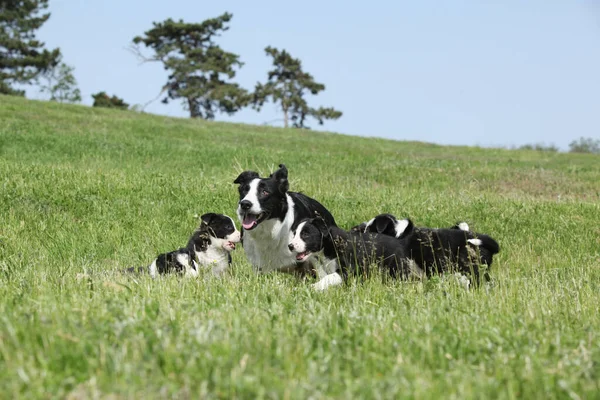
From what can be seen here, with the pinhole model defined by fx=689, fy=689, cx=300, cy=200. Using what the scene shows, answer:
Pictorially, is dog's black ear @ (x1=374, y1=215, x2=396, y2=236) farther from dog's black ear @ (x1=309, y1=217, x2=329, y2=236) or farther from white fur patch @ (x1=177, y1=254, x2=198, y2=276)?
white fur patch @ (x1=177, y1=254, x2=198, y2=276)

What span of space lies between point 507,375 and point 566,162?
36.8 meters

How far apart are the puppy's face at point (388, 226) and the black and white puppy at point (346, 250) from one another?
2.43ft

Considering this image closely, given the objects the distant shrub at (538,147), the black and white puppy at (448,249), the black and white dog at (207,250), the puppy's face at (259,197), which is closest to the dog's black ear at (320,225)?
the puppy's face at (259,197)

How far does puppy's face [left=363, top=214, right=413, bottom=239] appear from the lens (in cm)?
948

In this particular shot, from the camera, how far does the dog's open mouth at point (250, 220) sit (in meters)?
8.02

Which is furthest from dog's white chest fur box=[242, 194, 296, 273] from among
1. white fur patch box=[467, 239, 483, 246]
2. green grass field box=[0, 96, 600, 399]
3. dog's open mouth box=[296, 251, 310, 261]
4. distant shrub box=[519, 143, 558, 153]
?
distant shrub box=[519, 143, 558, 153]

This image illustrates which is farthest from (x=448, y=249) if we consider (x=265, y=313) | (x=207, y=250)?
(x=265, y=313)

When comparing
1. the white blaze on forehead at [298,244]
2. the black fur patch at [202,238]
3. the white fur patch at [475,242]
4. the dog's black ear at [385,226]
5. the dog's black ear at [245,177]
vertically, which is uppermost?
the dog's black ear at [245,177]

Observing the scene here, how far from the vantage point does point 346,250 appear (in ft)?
27.3

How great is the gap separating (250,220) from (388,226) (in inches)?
95.1

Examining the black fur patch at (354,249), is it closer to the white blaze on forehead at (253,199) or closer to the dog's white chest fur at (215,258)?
the white blaze on forehead at (253,199)

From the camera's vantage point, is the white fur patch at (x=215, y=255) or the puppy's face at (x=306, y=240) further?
the white fur patch at (x=215, y=255)

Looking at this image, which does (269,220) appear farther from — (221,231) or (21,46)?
(21,46)

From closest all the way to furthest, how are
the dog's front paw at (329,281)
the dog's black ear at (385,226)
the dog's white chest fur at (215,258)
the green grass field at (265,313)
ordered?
the green grass field at (265,313) < the dog's front paw at (329,281) < the dog's white chest fur at (215,258) < the dog's black ear at (385,226)
